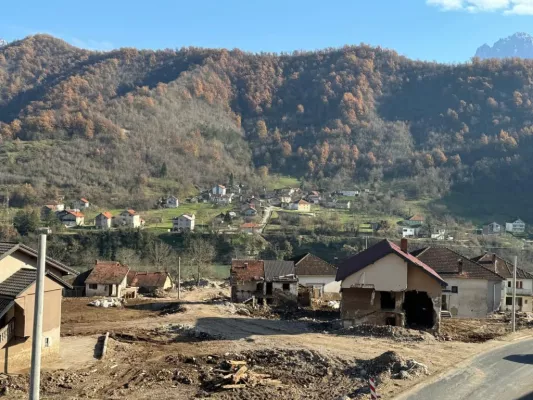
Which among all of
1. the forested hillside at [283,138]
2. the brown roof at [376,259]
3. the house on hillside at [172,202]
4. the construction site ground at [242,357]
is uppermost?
the forested hillside at [283,138]

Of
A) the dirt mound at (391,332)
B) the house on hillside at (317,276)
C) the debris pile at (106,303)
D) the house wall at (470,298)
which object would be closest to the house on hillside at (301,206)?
the house on hillside at (317,276)

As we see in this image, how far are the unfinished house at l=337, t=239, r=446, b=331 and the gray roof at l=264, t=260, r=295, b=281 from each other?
11.7 meters

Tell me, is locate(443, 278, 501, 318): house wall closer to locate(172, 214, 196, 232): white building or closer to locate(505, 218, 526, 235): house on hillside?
locate(172, 214, 196, 232): white building

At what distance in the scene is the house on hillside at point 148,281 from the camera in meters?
50.3

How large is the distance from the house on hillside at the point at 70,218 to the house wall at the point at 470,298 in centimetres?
6350

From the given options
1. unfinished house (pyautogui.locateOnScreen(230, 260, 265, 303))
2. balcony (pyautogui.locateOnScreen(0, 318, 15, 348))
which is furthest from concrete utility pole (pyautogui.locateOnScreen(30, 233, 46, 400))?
unfinished house (pyautogui.locateOnScreen(230, 260, 265, 303))

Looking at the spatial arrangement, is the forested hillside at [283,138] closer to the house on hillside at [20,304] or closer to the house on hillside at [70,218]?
the house on hillside at [70,218]

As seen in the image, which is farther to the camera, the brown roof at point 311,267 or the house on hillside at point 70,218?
the house on hillside at point 70,218

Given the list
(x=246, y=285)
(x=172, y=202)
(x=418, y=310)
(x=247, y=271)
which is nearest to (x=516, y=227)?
(x=172, y=202)

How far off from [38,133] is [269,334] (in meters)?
131

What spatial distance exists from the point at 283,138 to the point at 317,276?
139 meters

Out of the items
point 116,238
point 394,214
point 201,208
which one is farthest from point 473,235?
point 116,238

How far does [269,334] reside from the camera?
25.1 metres

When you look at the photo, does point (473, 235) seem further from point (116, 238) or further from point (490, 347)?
point (490, 347)
